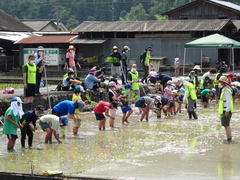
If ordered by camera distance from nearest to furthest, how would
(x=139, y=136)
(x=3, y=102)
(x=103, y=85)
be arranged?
(x=139, y=136), (x=3, y=102), (x=103, y=85)

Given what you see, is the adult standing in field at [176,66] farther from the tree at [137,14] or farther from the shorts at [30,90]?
the tree at [137,14]

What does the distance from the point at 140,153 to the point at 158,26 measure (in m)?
25.5

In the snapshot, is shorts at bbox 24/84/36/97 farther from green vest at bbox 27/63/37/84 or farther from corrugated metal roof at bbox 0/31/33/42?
corrugated metal roof at bbox 0/31/33/42

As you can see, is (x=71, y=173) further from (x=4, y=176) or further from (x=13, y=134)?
(x=13, y=134)

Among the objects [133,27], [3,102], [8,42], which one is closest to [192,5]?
[133,27]

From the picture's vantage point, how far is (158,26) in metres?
37.5

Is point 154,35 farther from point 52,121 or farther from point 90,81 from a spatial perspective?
point 52,121

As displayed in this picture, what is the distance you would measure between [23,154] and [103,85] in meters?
10.7

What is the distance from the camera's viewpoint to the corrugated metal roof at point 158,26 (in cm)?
3559

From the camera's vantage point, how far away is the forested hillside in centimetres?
10619

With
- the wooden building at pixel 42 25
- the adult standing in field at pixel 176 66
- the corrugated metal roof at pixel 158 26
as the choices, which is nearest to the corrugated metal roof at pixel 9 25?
the corrugated metal roof at pixel 158 26

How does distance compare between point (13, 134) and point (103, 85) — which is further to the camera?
point (103, 85)

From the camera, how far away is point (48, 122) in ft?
45.6

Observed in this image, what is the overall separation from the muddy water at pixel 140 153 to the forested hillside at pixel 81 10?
86415mm
